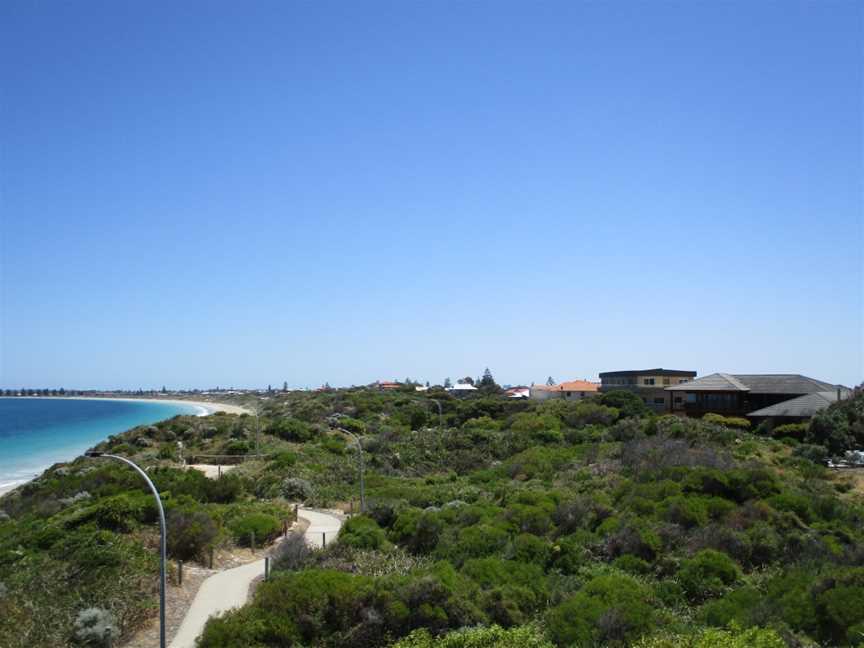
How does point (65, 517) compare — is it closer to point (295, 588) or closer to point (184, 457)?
point (295, 588)

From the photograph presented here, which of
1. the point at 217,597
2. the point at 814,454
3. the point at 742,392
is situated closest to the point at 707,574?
the point at 217,597

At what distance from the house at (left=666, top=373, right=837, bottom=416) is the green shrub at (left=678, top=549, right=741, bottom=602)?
1399 inches

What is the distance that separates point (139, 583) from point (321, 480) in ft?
60.1

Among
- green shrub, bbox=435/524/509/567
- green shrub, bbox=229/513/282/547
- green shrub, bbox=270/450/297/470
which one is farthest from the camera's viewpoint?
green shrub, bbox=270/450/297/470

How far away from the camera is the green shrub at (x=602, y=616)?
41.8 ft

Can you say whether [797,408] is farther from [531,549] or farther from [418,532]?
[418,532]

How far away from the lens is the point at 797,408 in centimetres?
4341

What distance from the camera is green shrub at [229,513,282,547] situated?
2161 cm

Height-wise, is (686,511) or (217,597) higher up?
(686,511)

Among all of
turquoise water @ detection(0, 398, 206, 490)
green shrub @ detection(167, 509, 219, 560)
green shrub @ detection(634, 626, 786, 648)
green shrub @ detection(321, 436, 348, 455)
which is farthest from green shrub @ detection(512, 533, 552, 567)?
turquoise water @ detection(0, 398, 206, 490)

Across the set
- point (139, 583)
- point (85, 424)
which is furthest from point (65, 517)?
point (85, 424)

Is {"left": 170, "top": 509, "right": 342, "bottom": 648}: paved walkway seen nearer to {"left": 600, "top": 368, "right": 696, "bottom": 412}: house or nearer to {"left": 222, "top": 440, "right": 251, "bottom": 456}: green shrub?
{"left": 222, "top": 440, "right": 251, "bottom": 456}: green shrub

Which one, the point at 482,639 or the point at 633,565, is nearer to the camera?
the point at 482,639

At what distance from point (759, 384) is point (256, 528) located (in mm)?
42586
